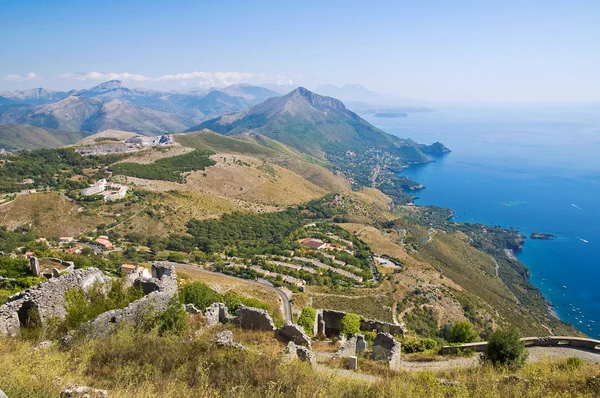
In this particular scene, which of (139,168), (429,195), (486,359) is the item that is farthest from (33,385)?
(429,195)

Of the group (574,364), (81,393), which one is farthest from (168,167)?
(81,393)

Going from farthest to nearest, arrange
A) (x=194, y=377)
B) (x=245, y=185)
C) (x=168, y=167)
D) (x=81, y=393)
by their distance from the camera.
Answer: (x=245, y=185)
(x=168, y=167)
(x=194, y=377)
(x=81, y=393)

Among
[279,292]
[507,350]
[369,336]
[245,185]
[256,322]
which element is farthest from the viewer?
[245,185]

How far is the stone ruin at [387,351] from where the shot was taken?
16.1m

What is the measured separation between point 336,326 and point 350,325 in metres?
1.17

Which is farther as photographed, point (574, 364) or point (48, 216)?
point (48, 216)

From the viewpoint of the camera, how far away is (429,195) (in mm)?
194000

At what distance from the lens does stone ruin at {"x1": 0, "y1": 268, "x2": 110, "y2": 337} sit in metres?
11.8

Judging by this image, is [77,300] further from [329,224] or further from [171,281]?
[329,224]

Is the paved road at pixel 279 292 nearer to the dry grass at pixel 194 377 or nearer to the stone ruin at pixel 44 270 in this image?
the stone ruin at pixel 44 270

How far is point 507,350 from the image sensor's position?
51.4ft

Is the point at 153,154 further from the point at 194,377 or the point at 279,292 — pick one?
the point at 194,377

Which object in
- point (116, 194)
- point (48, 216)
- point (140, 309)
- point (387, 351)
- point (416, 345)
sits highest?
point (140, 309)

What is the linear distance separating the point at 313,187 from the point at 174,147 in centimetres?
5450
